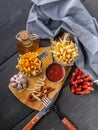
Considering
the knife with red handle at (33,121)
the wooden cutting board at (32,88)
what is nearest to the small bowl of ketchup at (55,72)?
the wooden cutting board at (32,88)

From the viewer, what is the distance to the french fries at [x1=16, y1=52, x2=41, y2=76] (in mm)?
850

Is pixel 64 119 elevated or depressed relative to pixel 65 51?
depressed

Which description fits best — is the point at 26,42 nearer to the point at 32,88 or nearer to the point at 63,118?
the point at 32,88

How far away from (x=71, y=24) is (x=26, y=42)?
15 cm

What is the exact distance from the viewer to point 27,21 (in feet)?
3.12

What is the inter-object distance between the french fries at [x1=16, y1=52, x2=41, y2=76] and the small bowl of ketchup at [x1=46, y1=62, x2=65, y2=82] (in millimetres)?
50

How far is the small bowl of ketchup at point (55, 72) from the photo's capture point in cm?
90

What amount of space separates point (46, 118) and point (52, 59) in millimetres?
184

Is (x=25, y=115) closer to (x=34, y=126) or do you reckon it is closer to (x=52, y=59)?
(x=34, y=126)

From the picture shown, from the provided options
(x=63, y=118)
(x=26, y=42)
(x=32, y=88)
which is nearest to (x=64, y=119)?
(x=63, y=118)

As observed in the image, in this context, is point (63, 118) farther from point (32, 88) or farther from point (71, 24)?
point (71, 24)

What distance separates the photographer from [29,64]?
33.5 inches

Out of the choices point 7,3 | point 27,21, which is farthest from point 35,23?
point 7,3

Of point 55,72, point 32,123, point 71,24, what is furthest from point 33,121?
point 71,24
